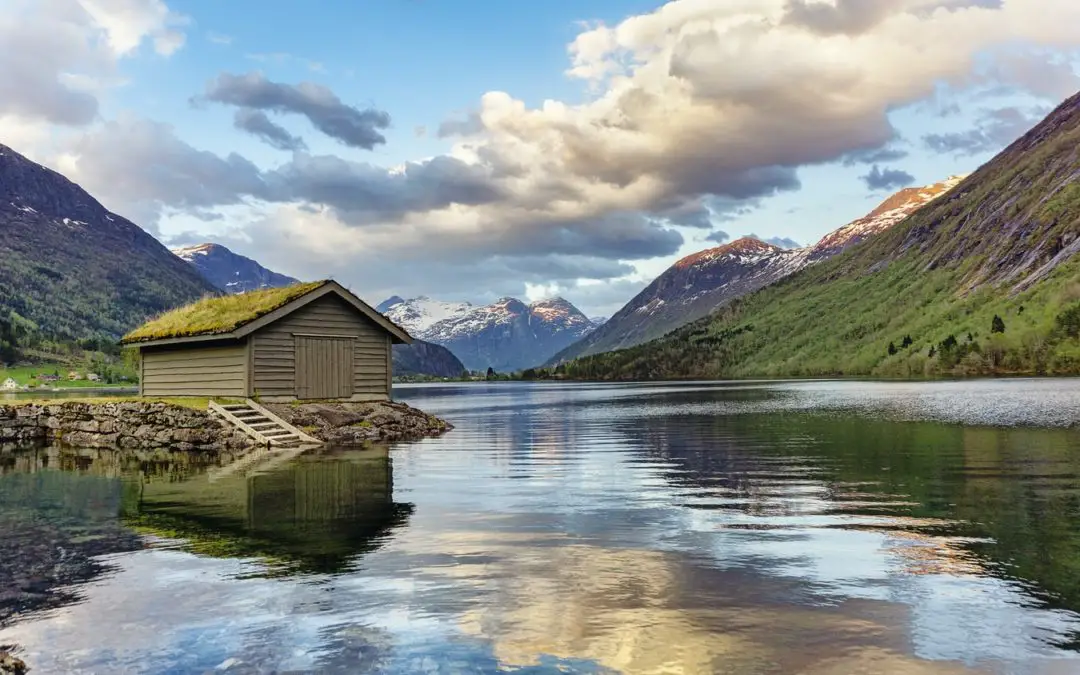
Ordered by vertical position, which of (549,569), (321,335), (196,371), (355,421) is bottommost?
(549,569)

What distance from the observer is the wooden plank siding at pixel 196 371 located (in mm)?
43406

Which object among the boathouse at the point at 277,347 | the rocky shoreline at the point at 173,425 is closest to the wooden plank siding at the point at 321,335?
the boathouse at the point at 277,347

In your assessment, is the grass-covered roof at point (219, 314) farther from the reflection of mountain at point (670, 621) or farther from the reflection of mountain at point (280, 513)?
the reflection of mountain at point (670, 621)

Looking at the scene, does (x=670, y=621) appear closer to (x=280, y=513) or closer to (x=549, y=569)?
(x=549, y=569)

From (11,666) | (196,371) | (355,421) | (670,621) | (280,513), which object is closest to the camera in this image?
(11,666)

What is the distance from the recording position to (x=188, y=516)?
783 inches

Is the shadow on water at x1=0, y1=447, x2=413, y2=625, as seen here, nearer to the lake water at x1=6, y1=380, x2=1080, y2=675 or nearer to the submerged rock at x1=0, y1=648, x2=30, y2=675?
the lake water at x1=6, y1=380, x2=1080, y2=675

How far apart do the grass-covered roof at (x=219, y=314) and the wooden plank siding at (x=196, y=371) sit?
1.28m

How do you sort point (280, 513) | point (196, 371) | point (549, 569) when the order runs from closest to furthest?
point (549, 569)
point (280, 513)
point (196, 371)

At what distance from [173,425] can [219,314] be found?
7.64 m

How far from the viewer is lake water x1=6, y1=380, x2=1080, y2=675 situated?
967 centimetres

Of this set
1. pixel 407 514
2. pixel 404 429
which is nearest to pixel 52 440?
pixel 404 429

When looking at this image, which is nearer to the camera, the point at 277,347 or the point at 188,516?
the point at 188,516

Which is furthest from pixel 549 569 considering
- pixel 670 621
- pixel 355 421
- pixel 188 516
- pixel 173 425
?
pixel 173 425
